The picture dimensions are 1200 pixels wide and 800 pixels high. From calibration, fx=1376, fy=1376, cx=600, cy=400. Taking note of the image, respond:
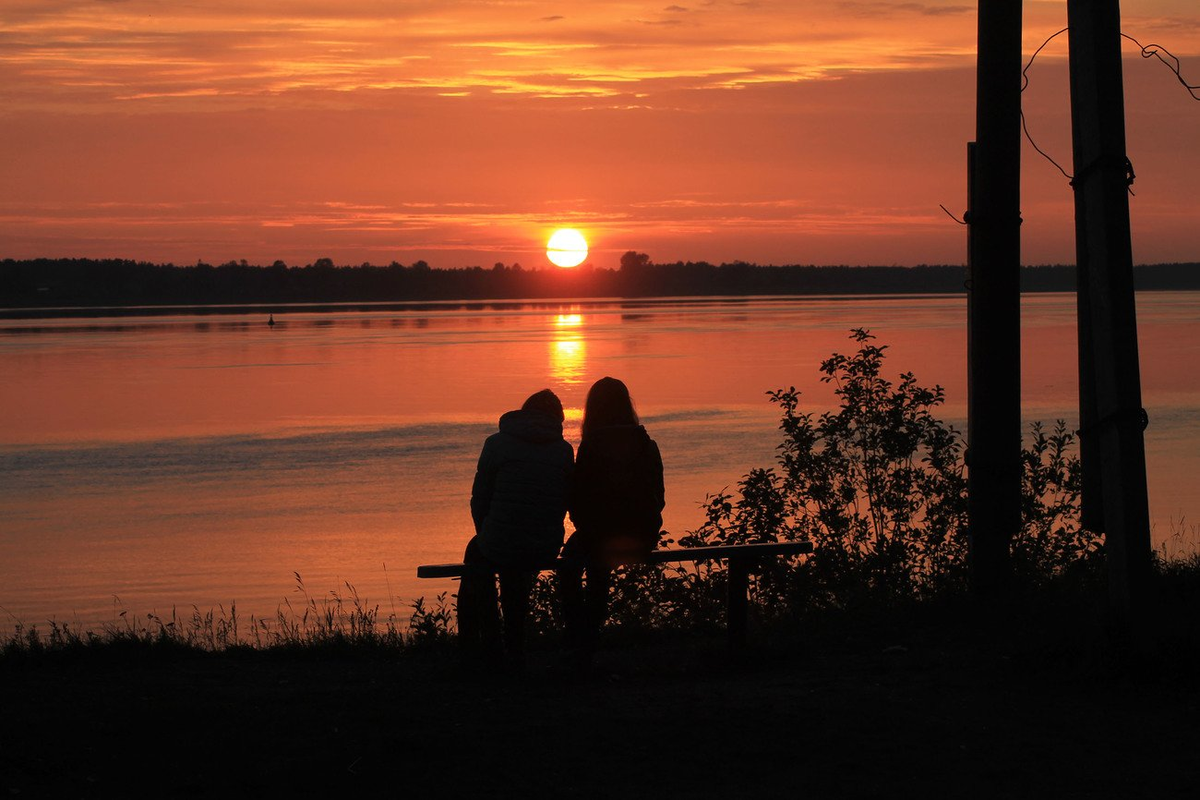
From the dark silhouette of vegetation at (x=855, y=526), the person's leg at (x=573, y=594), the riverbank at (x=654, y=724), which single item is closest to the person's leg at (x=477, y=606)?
the riverbank at (x=654, y=724)

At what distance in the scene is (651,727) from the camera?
6.27 m

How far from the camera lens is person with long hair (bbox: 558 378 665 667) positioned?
295 inches

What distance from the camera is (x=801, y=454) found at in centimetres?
1102

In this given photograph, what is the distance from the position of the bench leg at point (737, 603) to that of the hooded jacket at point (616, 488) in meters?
0.54

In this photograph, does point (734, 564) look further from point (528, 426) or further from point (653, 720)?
point (653, 720)

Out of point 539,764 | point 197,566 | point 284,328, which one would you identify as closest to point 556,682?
point 539,764

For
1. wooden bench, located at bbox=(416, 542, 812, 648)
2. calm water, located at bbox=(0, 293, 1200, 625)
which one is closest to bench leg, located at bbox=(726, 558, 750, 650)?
wooden bench, located at bbox=(416, 542, 812, 648)

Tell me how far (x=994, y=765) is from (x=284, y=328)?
80.5m

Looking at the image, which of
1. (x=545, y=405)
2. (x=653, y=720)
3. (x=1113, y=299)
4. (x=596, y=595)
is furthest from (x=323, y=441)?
(x=1113, y=299)

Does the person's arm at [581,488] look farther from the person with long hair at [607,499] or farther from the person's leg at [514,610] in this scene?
the person's leg at [514,610]

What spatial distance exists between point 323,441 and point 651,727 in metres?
21.1

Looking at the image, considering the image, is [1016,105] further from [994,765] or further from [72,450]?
[72,450]

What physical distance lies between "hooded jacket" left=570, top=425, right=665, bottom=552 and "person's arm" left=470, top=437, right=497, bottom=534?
0.45 meters

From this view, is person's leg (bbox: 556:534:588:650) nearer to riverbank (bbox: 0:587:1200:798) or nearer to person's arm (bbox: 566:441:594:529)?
person's arm (bbox: 566:441:594:529)
